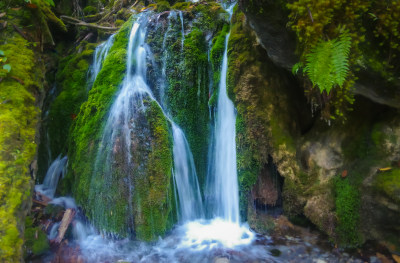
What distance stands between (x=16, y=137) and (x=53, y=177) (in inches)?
100

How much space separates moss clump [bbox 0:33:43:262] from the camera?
2.95m

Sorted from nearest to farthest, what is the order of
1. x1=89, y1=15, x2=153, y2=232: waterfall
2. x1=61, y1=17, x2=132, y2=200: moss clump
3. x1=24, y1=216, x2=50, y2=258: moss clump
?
x1=24, y1=216, x2=50, y2=258: moss clump, x1=89, y1=15, x2=153, y2=232: waterfall, x1=61, y1=17, x2=132, y2=200: moss clump

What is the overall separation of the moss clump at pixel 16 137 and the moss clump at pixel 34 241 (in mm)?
1053

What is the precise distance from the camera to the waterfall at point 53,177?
5680mm

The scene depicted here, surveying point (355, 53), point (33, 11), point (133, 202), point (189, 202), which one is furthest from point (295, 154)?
point (33, 11)

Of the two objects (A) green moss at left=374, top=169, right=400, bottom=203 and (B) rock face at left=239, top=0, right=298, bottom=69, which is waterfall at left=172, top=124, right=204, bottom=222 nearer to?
(B) rock face at left=239, top=0, right=298, bottom=69

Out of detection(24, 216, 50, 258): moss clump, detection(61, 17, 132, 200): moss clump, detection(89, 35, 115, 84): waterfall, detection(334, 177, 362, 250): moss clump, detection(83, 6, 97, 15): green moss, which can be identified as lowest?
detection(24, 216, 50, 258): moss clump

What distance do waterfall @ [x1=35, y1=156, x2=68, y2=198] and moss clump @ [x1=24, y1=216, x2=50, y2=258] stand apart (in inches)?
56.5

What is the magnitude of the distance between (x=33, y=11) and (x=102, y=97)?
97.4 inches

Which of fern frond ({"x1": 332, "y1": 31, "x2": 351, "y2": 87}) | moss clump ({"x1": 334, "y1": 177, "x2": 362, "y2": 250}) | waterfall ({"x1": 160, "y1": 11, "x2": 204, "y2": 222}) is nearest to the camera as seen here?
fern frond ({"x1": 332, "y1": 31, "x2": 351, "y2": 87})

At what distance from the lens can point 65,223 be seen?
15.0 feet

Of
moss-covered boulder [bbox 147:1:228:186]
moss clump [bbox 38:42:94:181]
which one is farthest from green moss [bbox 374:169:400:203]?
moss clump [bbox 38:42:94:181]

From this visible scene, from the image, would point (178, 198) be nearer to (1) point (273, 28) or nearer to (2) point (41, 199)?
(2) point (41, 199)

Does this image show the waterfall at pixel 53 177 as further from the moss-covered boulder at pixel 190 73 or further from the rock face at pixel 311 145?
the rock face at pixel 311 145
